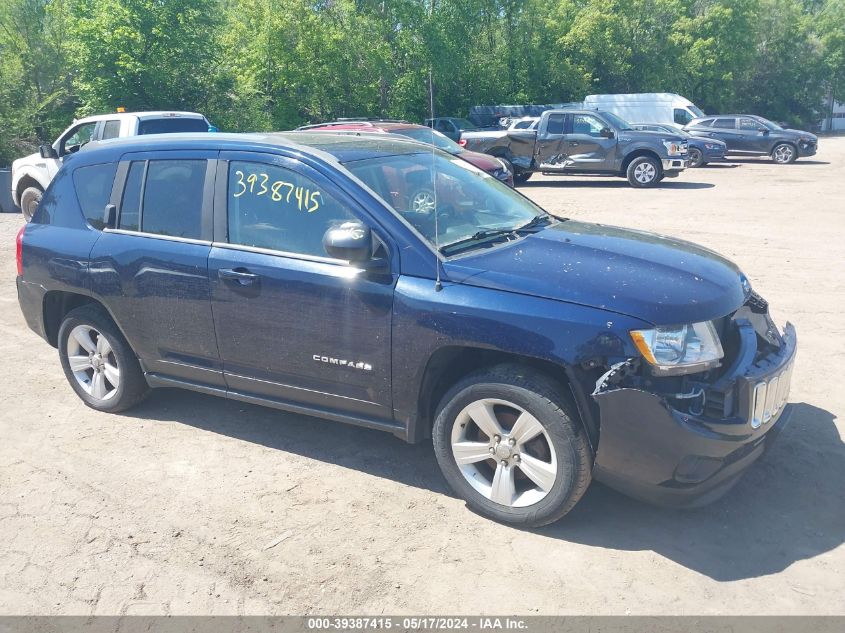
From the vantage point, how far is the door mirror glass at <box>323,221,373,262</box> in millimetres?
3844

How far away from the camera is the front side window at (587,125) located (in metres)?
18.7

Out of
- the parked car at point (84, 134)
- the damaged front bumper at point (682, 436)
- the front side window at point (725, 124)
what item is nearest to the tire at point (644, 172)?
the front side window at point (725, 124)

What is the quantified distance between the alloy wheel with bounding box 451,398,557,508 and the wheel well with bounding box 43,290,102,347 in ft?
9.91

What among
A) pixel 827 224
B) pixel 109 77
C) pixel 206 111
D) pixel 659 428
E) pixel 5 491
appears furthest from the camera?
pixel 206 111

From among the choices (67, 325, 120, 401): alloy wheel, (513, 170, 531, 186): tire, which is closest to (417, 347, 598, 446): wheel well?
(67, 325, 120, 401): alloy wheel

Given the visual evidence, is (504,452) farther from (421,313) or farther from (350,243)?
(350,243)

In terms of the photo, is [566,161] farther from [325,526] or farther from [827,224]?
[325,526]

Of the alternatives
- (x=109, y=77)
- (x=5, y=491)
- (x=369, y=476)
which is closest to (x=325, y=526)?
(x=369, y=476)

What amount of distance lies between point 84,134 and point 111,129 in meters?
1.17

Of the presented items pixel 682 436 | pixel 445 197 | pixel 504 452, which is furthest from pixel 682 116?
pixel 682 436

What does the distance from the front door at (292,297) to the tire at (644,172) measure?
50.5 feet

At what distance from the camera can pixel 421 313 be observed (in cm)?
381

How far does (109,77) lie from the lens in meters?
21.8

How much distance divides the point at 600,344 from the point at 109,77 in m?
21.9
